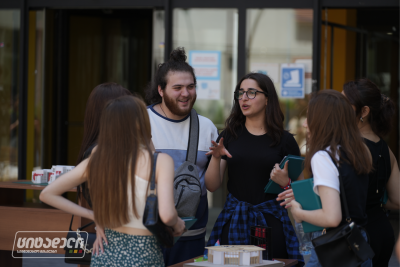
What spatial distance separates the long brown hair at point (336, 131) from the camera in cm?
249

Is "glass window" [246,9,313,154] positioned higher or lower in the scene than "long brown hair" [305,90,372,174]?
higher

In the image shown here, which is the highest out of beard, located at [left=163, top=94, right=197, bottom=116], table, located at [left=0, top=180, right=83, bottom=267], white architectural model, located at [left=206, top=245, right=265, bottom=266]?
beard, located at [left=163, top=94, right=197, bottom=116]

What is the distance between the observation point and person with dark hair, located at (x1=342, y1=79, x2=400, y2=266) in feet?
9.89

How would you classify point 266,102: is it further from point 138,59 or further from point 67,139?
point 138,59

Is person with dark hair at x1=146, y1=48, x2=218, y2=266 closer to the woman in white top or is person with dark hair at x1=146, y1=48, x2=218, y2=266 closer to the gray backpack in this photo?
the gray backpack

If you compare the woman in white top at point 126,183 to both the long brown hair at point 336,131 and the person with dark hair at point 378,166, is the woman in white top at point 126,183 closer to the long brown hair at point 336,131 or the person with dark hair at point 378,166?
the long brown hair at point 336,131

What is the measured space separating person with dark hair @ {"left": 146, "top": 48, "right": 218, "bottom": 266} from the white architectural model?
64cm

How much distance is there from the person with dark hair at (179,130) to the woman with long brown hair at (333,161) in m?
0.93

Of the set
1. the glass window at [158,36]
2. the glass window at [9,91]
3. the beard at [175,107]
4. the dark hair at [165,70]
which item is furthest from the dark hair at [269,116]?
the glass window at [9,91]

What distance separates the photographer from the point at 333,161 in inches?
97.3

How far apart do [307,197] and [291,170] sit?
1.74ft

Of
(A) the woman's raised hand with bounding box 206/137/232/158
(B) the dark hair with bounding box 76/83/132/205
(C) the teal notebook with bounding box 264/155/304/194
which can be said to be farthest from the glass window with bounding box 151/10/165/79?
(C) the teal notebook with bounding box 264/155/304/194

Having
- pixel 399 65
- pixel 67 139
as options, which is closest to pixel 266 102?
pixel 67 139

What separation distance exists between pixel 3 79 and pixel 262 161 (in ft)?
15.4
